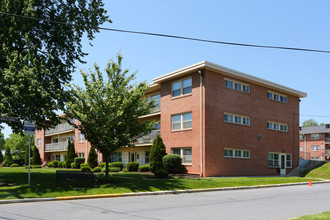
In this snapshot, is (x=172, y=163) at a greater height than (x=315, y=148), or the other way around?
(x=172, y=163)

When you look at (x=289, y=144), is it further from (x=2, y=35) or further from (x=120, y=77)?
(x=2, y=35)

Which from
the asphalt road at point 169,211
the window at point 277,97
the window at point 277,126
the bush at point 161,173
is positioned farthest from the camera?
the window at point 277,97

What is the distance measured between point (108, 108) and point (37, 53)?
20.4 feet

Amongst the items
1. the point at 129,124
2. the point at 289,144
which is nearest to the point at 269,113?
the point at 289,144

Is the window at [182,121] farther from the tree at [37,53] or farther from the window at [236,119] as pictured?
the tree at [37,53]

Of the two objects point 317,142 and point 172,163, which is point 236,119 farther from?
point 317,142

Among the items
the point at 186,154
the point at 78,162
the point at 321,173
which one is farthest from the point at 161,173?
the point at 78,162

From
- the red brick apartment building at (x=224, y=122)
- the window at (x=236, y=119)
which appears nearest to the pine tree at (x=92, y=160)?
the red brick apartment building at (x=224, y=122)

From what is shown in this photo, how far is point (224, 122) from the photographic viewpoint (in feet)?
88.1

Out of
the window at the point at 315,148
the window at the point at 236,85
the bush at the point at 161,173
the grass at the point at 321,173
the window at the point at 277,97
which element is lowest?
the grass at the point at 321,173

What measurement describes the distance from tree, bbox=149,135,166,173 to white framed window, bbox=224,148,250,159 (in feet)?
17.6

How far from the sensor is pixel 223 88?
27.1 m

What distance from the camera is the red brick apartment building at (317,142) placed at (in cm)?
6975

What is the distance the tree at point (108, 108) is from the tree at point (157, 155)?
25.1 ft
